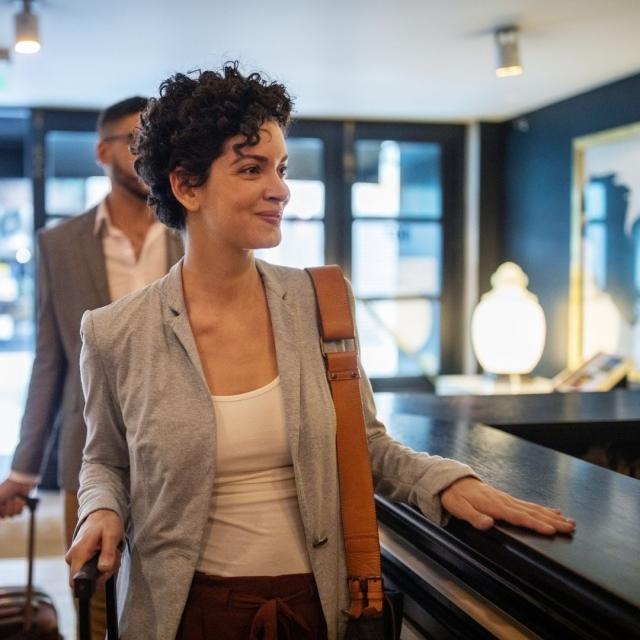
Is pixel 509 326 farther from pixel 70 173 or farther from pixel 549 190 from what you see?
pixel 70 173

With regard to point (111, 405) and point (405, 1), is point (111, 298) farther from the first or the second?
point (405, 1)

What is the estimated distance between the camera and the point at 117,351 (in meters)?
1.43

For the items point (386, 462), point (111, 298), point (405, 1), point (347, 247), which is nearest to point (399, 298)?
point (347, 247)

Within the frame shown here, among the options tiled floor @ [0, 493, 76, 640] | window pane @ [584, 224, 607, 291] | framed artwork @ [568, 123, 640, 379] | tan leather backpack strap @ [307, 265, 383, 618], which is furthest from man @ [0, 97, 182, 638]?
window pane @ [584, 224, 607, 291]

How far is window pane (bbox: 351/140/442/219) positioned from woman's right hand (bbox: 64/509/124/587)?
6986 mm

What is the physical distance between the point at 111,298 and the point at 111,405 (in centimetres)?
88

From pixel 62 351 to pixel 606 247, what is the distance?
4.97 metres

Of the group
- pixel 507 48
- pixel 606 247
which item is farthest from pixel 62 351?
pixel 606 247

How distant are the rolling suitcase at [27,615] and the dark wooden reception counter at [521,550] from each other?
777 millimetres

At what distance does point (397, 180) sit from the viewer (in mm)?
8312

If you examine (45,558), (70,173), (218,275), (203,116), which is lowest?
(45,558)

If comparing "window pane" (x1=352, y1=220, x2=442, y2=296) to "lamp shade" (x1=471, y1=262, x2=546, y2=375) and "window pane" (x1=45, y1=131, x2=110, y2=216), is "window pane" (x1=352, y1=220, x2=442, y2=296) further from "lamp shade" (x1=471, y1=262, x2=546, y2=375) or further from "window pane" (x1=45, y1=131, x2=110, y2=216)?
"window pane" (x1=45, y1=131, x2=110, y2=216)

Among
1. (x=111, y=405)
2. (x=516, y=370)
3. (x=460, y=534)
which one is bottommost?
(x=516, y=370)

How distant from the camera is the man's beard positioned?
2303 millimetres
